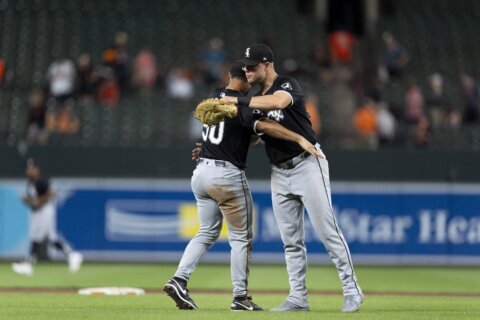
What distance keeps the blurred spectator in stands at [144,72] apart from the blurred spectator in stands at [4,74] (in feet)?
7.69

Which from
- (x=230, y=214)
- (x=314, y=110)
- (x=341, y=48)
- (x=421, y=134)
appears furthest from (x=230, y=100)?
(x=341, y=48)

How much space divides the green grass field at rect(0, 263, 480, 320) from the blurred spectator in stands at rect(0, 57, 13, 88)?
442 centimetres

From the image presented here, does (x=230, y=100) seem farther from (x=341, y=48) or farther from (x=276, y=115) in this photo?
(x=341, y=48)

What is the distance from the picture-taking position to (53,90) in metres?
19.4

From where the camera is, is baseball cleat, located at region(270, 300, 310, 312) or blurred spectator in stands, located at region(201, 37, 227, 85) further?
blurred spectator in stands, located at region(201, 37, 227, 85)

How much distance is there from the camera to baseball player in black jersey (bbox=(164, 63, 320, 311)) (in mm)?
8617

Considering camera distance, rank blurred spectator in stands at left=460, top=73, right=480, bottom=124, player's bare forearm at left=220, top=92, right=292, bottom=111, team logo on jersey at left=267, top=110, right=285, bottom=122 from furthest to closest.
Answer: blurred spectator in stands at left=460, top=73, right=480, bottom=124
team logo on jersey at left=267, top=110, right=285, bottom=122
player's bare forearm at left=220, top=92, right=292, bottom=111

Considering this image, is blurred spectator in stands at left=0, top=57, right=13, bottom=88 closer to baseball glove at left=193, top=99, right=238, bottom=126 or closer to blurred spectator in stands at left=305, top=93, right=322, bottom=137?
blurred spectator in stands at left=305, top=93, right=322, bottom=137

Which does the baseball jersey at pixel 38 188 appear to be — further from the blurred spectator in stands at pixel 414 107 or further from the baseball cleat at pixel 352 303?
the baseball cleat at pixel 352 303

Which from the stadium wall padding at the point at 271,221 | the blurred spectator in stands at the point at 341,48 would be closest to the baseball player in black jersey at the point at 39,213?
the stadium wall padding at the point at 271,221

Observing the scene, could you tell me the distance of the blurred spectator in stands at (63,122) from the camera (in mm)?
18703

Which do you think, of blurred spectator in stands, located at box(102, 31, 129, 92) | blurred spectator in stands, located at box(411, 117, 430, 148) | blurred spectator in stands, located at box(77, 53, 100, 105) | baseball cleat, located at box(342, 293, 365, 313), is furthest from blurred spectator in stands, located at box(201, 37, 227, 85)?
baseball cleat, located at box(342, 293, 365, 313)

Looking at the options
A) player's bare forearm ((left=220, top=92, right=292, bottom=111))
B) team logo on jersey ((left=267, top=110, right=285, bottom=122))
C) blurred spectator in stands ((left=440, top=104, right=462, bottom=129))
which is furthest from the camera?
blurred spectator in stands ((left=440, top=104, right=462, bottom=129))

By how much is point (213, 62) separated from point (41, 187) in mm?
5163
